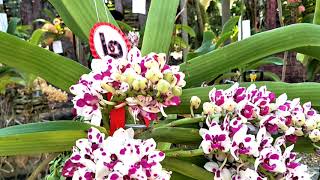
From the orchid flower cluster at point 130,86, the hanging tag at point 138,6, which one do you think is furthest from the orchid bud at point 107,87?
the hanging tag at point 138,6

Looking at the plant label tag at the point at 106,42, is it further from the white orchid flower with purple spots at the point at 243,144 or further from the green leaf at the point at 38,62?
the white orchid flower with purple spots at the point at 243,144

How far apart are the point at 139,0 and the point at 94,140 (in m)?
0.61

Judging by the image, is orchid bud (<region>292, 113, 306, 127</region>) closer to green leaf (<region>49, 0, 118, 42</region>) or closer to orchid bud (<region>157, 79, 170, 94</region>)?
orchid bud (<region>157, 79, 170, 94</region>)

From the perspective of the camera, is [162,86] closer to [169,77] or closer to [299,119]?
[169,77]

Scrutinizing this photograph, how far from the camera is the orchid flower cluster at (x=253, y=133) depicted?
49cm

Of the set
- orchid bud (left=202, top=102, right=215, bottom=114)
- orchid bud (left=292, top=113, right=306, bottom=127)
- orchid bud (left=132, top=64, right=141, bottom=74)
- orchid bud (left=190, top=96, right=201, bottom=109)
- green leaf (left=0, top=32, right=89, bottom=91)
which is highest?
green leaf (left=0, top=32, right=89, bottom=91)

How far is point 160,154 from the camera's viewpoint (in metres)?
0.46

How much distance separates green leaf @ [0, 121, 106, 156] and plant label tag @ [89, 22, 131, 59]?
0.32 feet

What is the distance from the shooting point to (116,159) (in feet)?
1.47

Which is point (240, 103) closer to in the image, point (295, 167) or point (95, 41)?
point (295, 167)

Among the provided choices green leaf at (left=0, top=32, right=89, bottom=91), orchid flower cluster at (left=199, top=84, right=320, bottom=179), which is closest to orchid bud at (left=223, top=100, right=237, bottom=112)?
orchid flower cluster at (left=199, top=84, right=320, bottom=179)

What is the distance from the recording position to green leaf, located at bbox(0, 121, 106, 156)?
49cm

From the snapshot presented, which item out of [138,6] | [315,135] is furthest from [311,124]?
[138,6]

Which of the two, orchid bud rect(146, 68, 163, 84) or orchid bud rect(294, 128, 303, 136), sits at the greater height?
orchid bud rect(146, 68, 163, 84)
